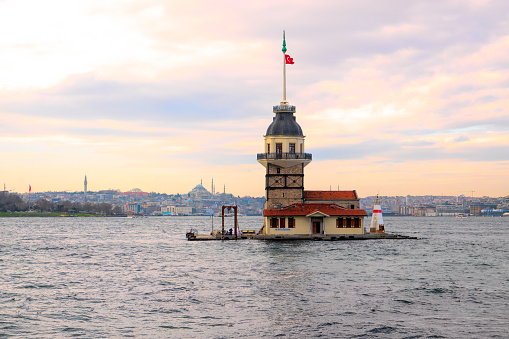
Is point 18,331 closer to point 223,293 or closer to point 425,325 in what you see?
point 223,293

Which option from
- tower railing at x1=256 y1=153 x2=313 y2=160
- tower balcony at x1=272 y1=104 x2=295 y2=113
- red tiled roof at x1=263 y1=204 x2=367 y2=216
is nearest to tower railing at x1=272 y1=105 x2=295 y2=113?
tower balcony at x1=272 y1=104 x2=295 y2=113

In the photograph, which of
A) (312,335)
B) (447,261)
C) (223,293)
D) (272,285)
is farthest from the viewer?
(447,261)

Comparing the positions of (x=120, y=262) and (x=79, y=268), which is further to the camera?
(x=120, y=262)

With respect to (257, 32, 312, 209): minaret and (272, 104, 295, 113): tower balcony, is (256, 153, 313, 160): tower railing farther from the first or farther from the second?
(272, 104, 295, 113): tower balcony

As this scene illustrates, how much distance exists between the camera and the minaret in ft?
250

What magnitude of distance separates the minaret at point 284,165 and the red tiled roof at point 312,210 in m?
2.11

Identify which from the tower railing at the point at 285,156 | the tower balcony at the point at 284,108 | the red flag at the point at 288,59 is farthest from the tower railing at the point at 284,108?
the red flag at the point at 288,59

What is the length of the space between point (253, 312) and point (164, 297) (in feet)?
21.8

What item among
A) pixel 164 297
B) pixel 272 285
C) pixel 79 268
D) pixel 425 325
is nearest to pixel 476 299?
pixel 425 325

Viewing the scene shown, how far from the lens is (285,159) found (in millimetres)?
75750

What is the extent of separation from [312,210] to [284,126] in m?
11.5

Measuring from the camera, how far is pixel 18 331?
2711 cm

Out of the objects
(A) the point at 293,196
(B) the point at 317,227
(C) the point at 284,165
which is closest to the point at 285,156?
(C) the point at 284,165

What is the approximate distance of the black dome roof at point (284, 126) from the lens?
7769 cm
